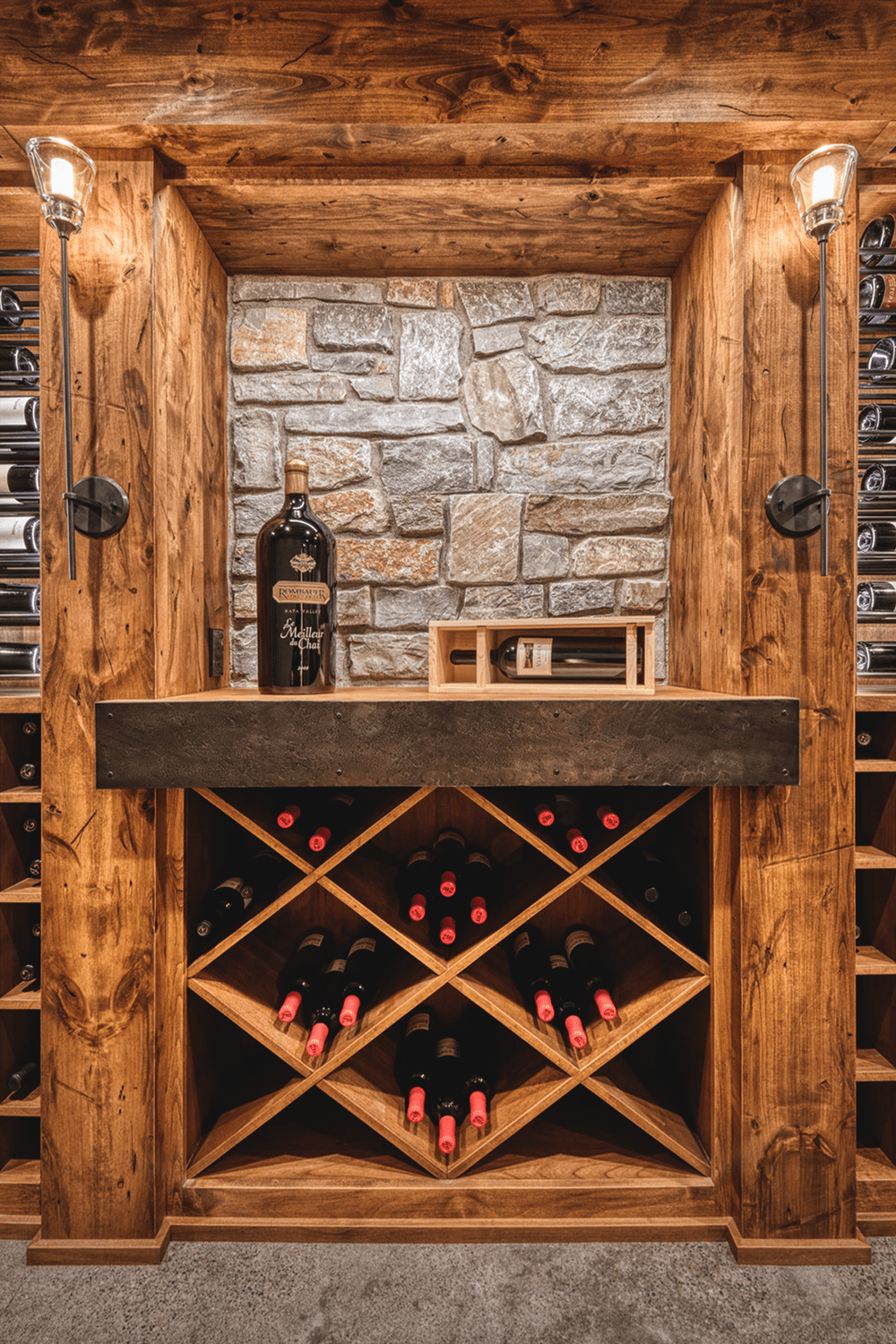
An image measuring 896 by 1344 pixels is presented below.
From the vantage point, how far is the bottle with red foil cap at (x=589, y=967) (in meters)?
1.35

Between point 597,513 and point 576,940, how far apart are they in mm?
1065

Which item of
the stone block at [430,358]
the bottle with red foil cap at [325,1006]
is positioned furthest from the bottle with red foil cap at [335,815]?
the stone block at [430,358]

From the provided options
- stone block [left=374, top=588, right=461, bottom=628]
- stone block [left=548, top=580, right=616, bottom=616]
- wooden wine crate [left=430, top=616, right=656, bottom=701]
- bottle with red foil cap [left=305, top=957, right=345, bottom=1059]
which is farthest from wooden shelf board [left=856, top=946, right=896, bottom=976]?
stone block [left=374, top=588, right=461, bottom=628]

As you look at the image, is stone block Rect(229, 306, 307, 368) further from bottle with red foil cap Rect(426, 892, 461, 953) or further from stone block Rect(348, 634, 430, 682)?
bottle with red foil cap Rect(426, 892, 461, 953)

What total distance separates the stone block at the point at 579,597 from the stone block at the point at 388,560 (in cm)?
32

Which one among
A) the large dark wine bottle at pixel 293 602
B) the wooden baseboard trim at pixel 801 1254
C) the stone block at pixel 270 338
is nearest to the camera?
the wooden baseboard trim at pixel 801 1254

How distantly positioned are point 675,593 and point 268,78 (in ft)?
4.46

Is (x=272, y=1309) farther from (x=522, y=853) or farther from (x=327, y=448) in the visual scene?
(x=327, y=448)

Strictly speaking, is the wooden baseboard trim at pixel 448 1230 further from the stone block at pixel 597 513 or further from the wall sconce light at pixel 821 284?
the stone block at pixel 597 513

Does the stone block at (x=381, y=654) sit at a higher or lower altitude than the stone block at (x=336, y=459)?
lower

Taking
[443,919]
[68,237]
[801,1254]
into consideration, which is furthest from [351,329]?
[801,1254]

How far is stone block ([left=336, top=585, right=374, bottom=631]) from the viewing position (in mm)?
1746

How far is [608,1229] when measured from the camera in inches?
52.1

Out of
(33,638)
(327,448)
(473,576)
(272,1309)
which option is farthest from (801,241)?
(272,1309)
